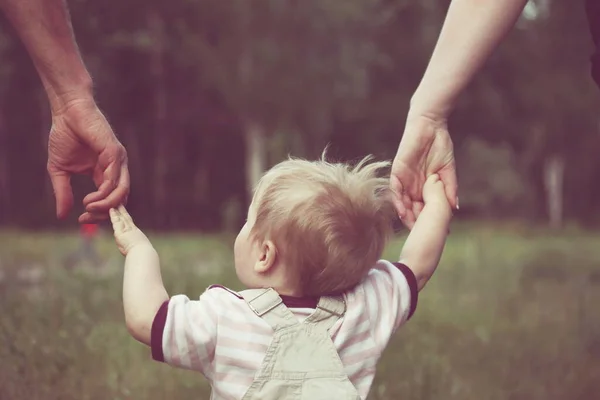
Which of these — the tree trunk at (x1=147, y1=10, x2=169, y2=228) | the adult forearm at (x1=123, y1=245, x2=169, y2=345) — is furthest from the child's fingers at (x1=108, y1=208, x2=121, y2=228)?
the tree trunk at (x1=147, y1=10, x2=169, y2=228)

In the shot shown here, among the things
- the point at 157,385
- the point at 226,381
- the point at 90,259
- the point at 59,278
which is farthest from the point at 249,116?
the point at 226,381

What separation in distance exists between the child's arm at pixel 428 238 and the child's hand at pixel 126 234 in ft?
2.13

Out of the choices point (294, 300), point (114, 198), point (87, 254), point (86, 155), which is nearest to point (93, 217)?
point (114, 198)

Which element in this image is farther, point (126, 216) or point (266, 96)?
point (266, 96)

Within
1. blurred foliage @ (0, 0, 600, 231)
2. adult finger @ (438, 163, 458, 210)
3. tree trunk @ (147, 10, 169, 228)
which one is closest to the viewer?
adult finger @ (438, 163, 458, 210)

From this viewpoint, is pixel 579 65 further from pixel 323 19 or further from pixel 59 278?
pixel 59 278

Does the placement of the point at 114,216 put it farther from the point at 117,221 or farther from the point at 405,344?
the point at 405,344

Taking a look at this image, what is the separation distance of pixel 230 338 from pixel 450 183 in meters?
0.89

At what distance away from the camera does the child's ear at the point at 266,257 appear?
2.09 m

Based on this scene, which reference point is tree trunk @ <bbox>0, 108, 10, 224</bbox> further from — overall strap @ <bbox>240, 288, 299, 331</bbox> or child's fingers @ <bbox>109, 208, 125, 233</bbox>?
overall strap @ <bbox>240, 288, 299, 331</bbox>

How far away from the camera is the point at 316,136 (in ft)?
70.1

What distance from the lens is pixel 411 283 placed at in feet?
7.41

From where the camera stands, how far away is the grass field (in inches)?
129

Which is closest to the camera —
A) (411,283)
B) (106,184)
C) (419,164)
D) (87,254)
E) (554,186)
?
(411,283)
